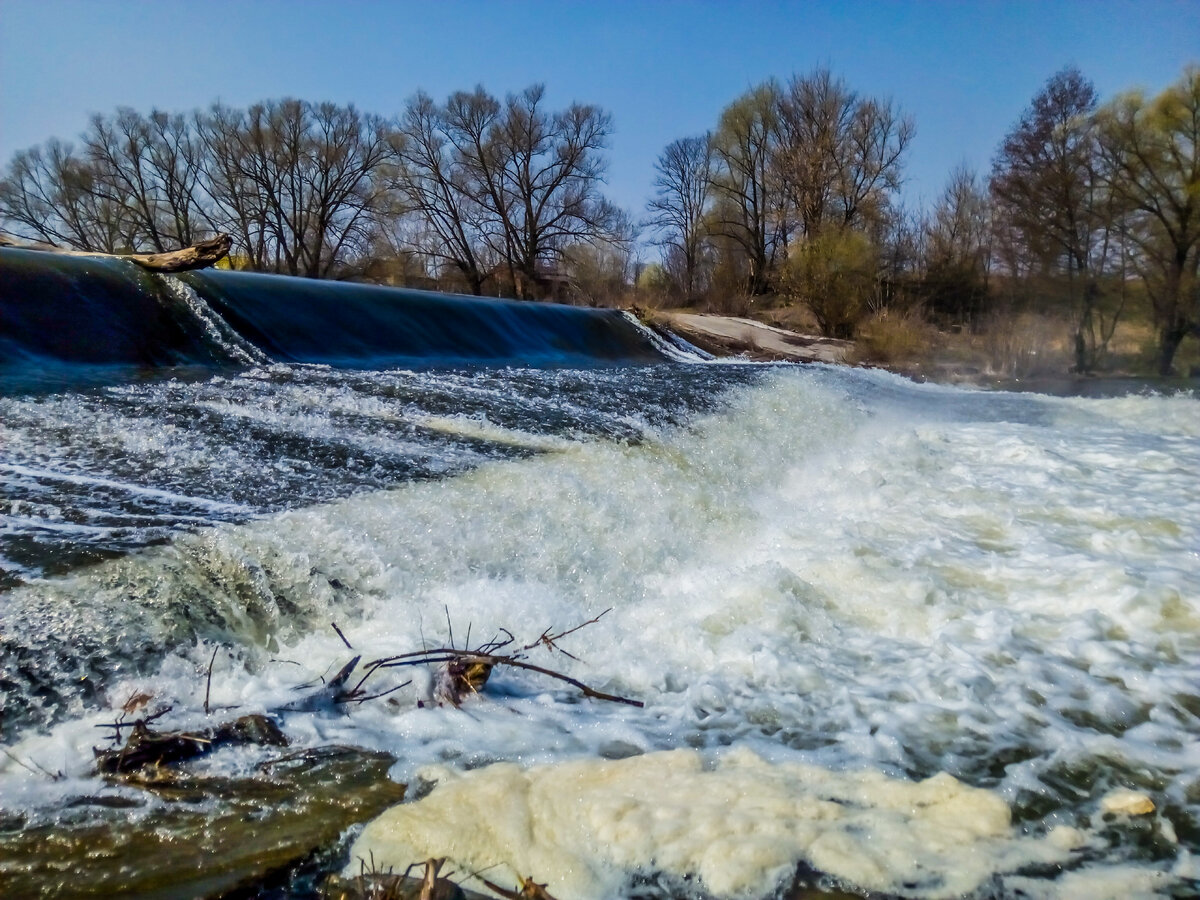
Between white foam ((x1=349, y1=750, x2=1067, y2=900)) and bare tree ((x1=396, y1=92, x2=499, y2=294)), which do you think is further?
bare tree ((x1=396, y1=92, x2=499, y2=294))

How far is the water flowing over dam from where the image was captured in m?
1.97

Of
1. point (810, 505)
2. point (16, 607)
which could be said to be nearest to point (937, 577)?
point (810, 505)

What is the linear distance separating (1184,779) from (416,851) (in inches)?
87.2

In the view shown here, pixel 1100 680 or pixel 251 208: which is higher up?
pixel 251 208

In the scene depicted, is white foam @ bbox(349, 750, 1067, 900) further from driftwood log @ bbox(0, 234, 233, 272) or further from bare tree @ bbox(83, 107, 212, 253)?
bare tree @ bbox(83, 107, 212, 253)

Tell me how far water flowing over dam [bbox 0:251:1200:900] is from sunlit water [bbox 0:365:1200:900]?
0.01m

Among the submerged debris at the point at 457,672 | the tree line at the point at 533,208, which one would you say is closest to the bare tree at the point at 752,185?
the tree line at the point at 533,208

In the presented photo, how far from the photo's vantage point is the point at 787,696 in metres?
2.89

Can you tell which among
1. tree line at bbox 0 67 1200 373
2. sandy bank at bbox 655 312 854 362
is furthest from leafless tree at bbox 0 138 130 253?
sandy bank at bbox 655 312 854 362

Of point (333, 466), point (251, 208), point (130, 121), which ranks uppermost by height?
point (130, 121)

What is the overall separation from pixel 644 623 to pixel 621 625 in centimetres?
11

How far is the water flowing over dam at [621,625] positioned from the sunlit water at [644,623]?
15 mm

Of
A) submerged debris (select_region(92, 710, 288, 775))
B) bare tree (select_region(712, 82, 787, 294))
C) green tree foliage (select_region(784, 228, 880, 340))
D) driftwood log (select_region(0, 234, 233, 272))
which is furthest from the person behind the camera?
bare tree (select_region(712, 82, 787, 294))

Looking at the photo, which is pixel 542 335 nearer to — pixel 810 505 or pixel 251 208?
pixel 810 505
